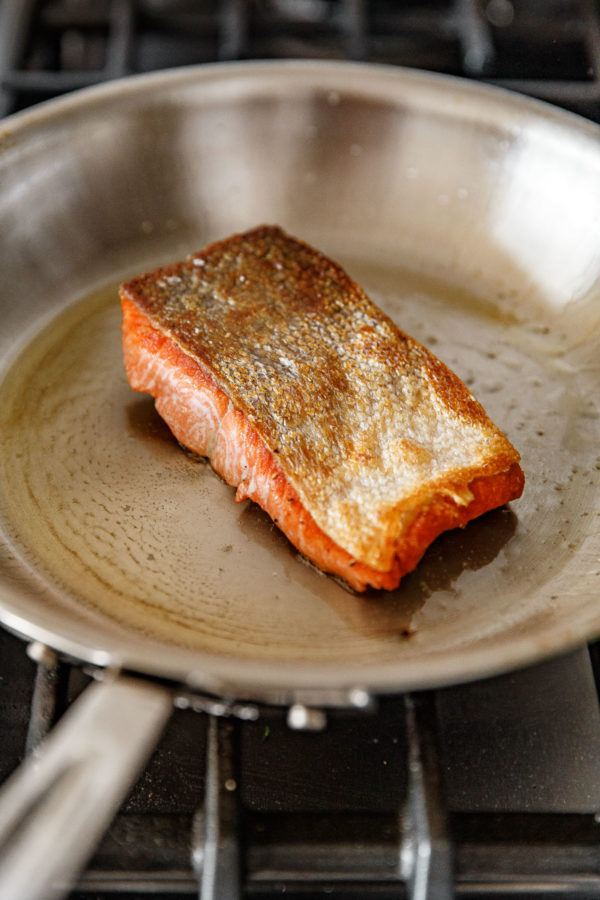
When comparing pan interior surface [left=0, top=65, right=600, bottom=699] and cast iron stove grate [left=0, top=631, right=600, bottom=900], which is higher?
pan interior surface [left=0, top=65, right=600, bottom=699]

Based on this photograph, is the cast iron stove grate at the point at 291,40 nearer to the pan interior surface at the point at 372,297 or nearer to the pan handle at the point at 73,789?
the pan interior surface at the point at 372,297

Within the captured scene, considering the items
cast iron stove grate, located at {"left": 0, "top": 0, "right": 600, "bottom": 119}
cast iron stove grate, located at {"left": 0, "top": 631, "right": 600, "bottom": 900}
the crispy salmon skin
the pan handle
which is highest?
cast iron stove grate, located at {"left": 0, "top": 0, "right": 600, "bottom": 119}

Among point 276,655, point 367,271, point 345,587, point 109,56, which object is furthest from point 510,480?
point 109,56

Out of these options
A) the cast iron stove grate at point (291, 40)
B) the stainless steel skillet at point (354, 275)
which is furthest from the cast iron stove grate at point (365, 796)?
the cast iron stove grate at point (291, 40)

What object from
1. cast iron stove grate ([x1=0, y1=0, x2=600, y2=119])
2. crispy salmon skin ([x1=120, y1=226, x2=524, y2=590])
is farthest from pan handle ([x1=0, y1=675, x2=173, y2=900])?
cast iron stove grate ([x1=0, y1=0, x2=600, y2=119])

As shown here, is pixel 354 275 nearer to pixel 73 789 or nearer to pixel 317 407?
pixel 317 407

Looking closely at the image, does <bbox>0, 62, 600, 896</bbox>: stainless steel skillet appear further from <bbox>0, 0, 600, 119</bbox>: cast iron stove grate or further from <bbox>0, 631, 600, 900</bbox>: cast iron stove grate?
<bbox>0, 0, 600, 119</bbox>: cast iron stove grate

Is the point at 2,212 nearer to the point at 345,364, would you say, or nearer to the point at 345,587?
the point at 345,364
